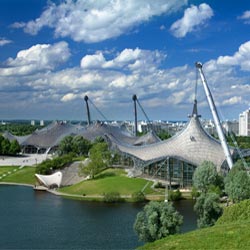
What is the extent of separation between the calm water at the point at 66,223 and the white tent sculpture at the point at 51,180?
4497 mm

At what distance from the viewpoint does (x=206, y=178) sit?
1538 inches

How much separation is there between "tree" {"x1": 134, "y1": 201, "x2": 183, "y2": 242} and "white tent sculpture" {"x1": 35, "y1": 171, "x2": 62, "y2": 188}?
25813 millimetres

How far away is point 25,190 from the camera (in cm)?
4747

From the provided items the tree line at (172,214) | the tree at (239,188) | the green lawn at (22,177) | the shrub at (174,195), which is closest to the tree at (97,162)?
the green lawn at (22,177)

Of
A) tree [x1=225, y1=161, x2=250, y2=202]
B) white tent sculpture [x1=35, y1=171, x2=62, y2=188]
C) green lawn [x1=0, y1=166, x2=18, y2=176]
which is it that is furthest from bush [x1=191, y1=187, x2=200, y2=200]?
green lawn [x1=0, y1=166, x2=18, y2=176]

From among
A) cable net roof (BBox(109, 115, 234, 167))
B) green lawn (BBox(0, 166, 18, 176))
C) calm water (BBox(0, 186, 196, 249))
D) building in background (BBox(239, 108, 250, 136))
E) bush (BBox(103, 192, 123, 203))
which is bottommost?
calm water (BBox(0, 186, 196, 249))

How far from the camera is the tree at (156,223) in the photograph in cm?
2255

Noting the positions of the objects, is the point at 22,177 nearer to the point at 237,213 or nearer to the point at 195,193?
the point at 195,193

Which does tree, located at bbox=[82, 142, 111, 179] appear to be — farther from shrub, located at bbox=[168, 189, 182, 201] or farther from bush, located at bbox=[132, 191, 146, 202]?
shrub, located at bbox=[168, 189, 182, 201]

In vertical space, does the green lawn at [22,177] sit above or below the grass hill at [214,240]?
below

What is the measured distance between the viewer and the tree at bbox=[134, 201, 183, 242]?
22547 mm

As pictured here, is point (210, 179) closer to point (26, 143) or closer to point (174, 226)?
point (174, 226)

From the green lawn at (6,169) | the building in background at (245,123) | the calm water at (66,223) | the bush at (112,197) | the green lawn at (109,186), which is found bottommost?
the calm water at (66,223)

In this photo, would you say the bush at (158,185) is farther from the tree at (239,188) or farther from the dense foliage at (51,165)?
the dense foliage at (51,165)
